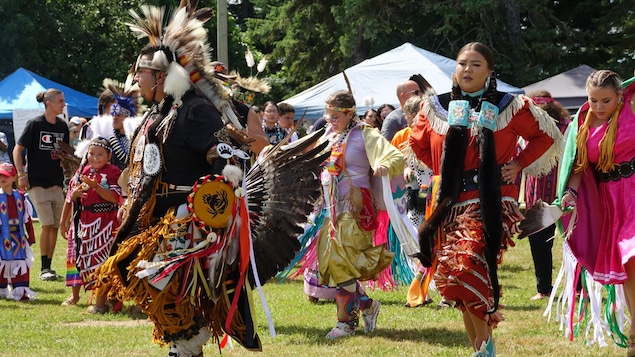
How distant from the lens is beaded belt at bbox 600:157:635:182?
193 inches

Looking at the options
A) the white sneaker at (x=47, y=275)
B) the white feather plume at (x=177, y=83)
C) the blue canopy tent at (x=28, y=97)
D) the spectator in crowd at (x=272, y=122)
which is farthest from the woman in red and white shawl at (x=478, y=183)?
the blue canopy tent at (x=28, y=97)

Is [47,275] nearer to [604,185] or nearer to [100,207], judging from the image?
[100,207]

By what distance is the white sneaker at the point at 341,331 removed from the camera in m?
5.88

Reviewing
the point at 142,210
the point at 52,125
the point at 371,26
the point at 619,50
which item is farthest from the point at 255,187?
the point at 619,50

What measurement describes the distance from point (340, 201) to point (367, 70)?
8.82 m

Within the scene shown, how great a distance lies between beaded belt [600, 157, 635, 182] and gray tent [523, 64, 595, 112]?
10.2 meters

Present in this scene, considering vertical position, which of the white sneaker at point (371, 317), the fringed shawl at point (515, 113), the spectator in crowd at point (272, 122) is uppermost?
the spectator in crowd at point (272, 122)

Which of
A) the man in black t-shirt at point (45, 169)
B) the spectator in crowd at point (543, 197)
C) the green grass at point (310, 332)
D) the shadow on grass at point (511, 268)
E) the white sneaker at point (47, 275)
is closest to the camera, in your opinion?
the green grass at point (310, 332)

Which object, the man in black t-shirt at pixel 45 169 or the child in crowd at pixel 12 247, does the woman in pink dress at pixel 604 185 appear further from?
the man in black t-shirt at pixel 45 169

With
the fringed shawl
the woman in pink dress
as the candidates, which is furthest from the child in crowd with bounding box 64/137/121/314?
the woman in pink dress

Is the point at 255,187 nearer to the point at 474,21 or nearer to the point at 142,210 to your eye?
the point at 142,210

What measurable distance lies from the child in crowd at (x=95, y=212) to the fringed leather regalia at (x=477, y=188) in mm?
3137

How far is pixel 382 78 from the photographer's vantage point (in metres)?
14.4

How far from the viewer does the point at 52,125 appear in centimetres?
887
